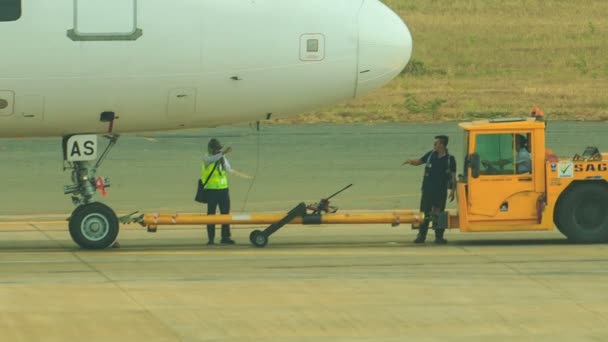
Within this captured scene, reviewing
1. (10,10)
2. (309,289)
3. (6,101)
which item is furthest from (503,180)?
(10,10)

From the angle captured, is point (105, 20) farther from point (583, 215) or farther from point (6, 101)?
point (583, 215)

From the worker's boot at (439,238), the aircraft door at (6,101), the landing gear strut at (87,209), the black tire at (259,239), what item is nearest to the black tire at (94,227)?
the landing gear strut at (87,209)

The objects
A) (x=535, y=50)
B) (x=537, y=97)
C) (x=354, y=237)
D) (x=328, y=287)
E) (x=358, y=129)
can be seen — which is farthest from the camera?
(x=535, y=50)

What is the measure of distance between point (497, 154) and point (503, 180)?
0.37 meters

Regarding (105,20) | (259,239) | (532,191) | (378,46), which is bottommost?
(259,239)

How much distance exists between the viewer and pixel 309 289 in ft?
55.0

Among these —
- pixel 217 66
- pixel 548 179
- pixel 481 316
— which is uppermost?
pixel 217 66

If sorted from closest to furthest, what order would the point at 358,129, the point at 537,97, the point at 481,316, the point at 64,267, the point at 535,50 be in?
the point at 481,316 → the point at 64,267 → the point at 358,129 → the point at 537,97 → the point at 535,50

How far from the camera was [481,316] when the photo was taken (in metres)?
15.2

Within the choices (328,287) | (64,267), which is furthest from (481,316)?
(64,267)

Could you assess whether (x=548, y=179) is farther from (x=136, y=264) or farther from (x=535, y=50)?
(x=535, y=50)

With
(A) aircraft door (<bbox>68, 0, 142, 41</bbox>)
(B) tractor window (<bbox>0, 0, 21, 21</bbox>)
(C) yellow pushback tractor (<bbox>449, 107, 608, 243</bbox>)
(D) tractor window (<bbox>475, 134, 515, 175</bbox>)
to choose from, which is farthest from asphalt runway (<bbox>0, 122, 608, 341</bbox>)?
(B) tractor window (<bbox>0, 0, 21, 21</bbox>)

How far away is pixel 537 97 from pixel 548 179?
22752 mm

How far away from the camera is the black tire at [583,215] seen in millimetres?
20469
